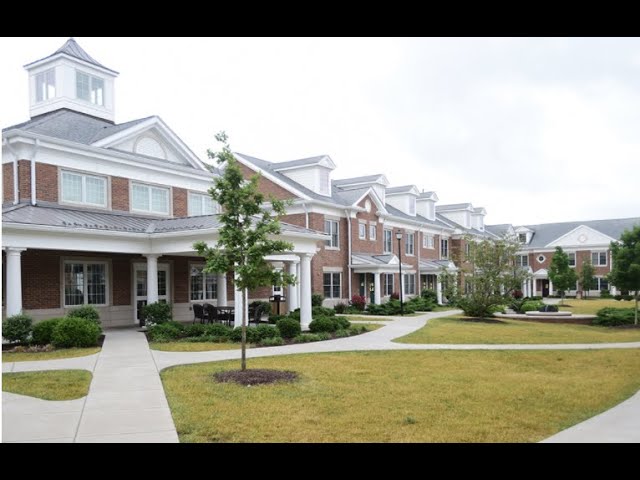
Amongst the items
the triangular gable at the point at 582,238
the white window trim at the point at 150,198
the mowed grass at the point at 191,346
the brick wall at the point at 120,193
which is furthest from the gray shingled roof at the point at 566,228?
the mowed grass at the point at 191,346

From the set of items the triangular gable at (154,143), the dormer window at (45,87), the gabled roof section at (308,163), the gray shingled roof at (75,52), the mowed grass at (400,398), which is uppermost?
the gray shingled roof at (75,52)

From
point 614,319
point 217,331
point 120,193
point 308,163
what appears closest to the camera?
point 217,331

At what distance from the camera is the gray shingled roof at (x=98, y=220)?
1788 centimetres

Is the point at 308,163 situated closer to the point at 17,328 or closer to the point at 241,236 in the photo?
the point at 17,328

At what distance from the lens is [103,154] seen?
72.9ft

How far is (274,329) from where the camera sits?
1847 cm

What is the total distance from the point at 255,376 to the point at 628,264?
22.4 m

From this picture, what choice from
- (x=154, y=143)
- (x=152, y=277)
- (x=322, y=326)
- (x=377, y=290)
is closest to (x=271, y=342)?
(x=322, y=326)

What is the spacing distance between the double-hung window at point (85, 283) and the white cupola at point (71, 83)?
8.15 meters

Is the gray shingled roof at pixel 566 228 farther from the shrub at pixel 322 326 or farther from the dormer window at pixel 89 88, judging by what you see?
the dormer window at pixel 89 88

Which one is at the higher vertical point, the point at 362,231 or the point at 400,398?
the point at 362,231

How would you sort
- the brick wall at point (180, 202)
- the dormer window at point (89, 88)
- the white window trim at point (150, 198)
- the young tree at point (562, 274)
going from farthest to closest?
Result: the young tree at point (562, 274) → the dormer window at point (89, 88) → the brick wall at point (180, 202) → the white window trim at point (150, 198)

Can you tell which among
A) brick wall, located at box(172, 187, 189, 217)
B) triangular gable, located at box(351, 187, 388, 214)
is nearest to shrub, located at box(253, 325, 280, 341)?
brick wall, located at box(172, 187, 189, 217)

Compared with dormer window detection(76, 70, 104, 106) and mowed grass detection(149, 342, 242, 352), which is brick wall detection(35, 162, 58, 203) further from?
mowed grass detection(149, 342, 242, 352)
